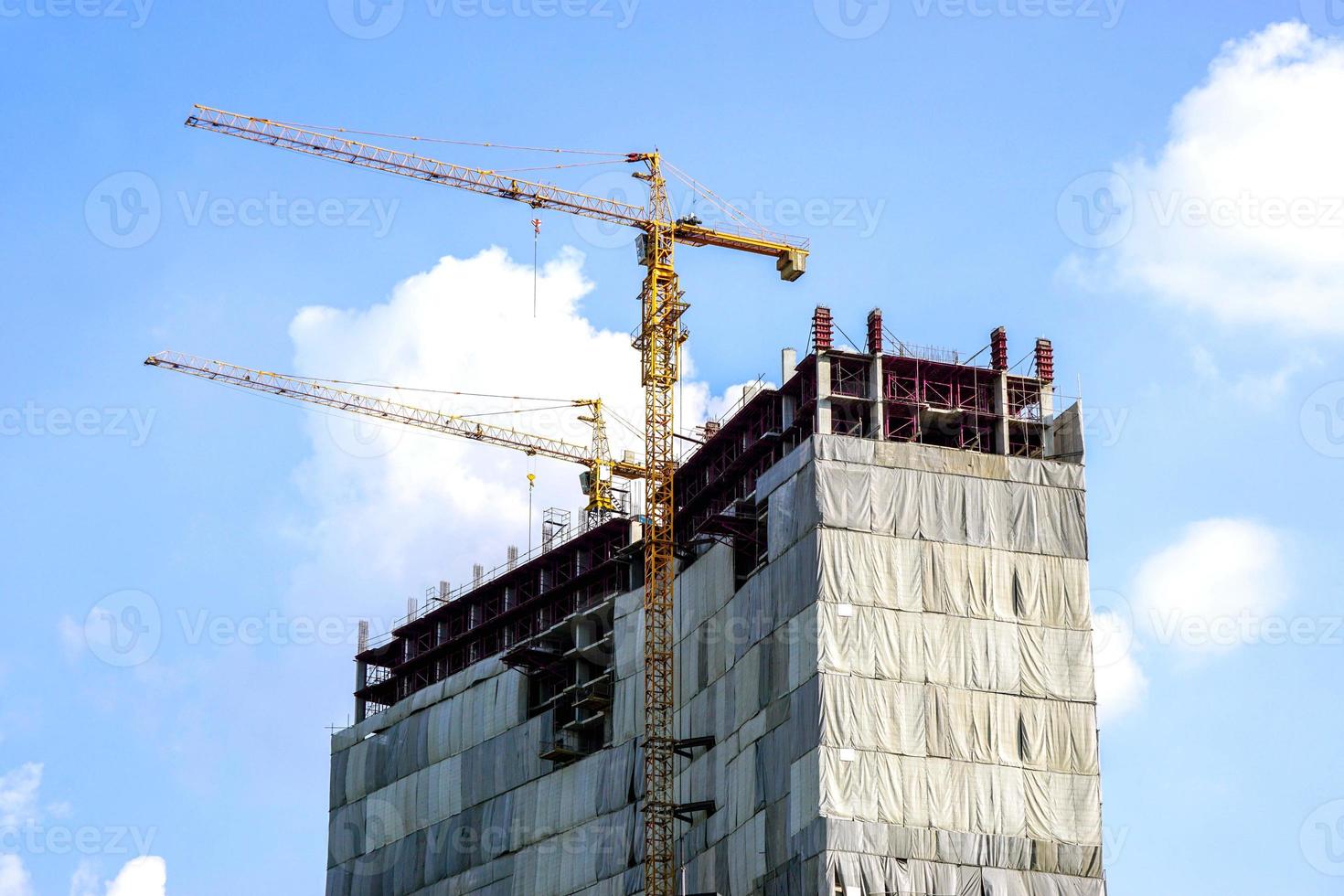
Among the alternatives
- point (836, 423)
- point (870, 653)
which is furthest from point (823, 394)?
point (870, 653)

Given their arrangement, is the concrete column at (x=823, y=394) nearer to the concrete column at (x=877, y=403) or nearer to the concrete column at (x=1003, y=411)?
the concrete column at (x=877, y=403)

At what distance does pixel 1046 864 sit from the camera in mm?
134250

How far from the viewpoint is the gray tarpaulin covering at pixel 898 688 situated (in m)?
133

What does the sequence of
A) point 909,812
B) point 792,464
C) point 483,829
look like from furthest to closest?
1. point 483,829
2. point 792,464
3. point 909,812

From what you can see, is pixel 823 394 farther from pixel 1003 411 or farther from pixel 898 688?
pixel 898 688

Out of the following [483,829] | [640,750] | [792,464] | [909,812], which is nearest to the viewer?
[909,812]

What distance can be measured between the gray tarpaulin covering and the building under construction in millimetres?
153

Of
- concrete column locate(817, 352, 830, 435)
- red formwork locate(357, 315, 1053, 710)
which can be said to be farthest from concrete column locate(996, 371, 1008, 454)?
concrete column locate(817, 352, 830, 435)

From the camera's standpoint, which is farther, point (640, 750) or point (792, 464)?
point (640, 750)

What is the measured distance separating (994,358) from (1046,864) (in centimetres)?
3293

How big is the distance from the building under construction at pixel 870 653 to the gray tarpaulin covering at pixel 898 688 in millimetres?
153

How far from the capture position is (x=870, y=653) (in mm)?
136500

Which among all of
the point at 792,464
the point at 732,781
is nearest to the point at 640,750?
the point at 732,781

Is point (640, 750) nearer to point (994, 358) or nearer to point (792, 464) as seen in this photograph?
point (792, 464)
